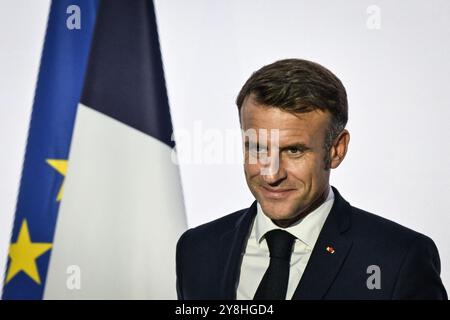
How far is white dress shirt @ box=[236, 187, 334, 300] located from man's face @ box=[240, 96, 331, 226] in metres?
0.04

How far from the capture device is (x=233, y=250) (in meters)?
1.36

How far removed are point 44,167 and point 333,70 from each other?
111 centimetres

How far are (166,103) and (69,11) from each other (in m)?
0.52

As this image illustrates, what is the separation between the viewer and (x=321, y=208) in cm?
131

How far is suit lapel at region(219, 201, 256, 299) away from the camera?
4.28ft

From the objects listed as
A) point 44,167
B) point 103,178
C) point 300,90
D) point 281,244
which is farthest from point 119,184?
point 300,90

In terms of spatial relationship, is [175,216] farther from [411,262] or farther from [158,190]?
[411,262]

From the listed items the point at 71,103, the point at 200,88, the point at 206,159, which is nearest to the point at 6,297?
the point at 71,103

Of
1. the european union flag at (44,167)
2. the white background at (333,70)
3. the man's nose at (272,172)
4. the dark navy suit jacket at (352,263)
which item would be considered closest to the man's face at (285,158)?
the man's nose at (272,172)

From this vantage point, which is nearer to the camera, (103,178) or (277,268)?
(277,268)

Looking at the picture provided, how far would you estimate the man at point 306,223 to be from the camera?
1.20 m

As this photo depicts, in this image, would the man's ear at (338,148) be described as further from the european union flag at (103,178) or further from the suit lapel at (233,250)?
the european union flag at (103,178)

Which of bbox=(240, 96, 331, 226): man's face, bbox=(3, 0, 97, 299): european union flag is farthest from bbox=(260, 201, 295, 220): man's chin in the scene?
bbox=(3, 0, 97, 299): european union flag

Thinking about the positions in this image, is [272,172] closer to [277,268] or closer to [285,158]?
[285,158]
